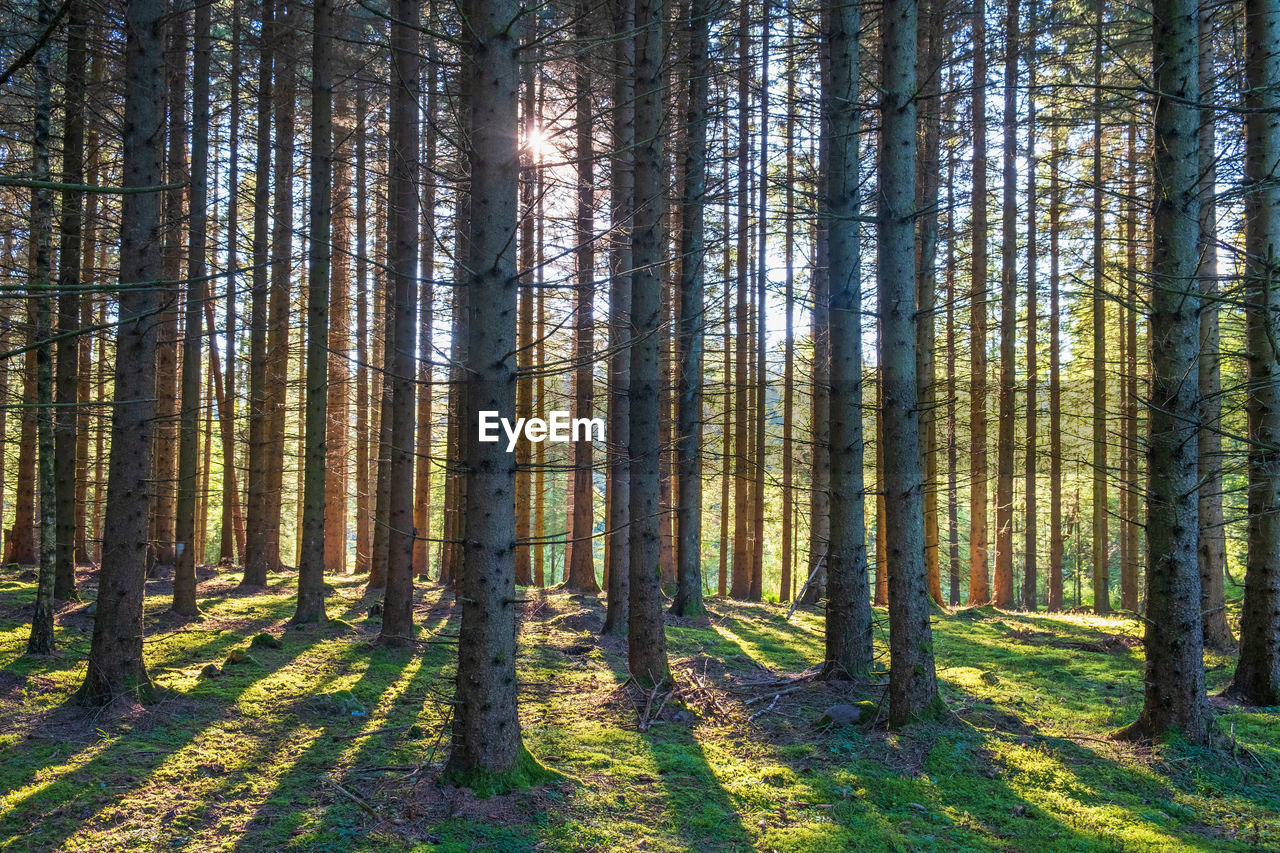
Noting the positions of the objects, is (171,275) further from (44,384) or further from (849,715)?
(849,715)

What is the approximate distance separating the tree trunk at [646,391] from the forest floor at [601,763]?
1.84ft

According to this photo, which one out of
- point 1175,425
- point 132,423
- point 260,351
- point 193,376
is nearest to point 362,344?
point 260,351

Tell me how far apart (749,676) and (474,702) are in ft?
15.1

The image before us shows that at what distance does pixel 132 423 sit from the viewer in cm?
669

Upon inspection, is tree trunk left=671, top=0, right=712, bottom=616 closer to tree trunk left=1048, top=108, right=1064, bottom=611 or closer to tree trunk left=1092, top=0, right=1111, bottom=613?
tree trunk left=1092, top=0, right=1111, bottom=613

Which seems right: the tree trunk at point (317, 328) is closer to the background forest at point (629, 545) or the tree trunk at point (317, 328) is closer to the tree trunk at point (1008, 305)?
the background forest at point (629, 545)

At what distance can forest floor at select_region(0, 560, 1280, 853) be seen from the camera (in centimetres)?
477

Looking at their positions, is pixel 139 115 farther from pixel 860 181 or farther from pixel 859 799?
pixel 859 799

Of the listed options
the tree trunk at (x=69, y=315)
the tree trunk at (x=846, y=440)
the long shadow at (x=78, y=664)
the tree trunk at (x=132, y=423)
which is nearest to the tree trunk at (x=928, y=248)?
the tree trunk at (x=846, y=440)

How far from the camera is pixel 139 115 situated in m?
6.84

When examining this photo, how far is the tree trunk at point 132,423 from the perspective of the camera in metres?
6.63

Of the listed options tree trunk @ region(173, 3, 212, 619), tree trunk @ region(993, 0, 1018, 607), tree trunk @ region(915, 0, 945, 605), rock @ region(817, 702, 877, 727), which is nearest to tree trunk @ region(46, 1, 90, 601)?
tree trunk @ region(173, 3, 212, 619)

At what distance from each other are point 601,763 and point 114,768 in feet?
11.4

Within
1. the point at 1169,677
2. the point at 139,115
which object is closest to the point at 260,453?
the point at 139,115
